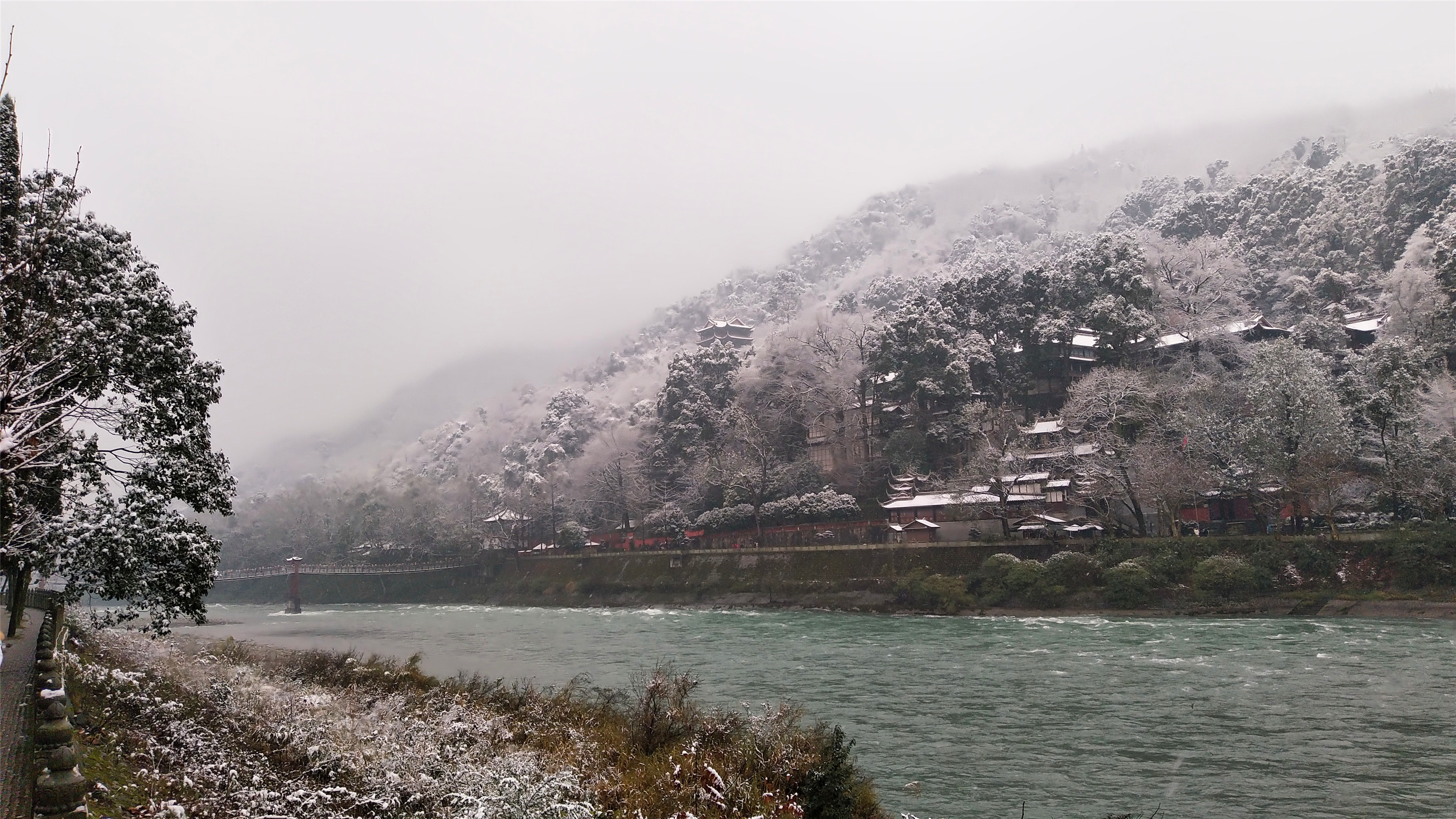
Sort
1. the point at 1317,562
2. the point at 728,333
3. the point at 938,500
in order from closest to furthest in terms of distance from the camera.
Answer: the point at 1317,562 → the point at 938,500 → the point at 728,333

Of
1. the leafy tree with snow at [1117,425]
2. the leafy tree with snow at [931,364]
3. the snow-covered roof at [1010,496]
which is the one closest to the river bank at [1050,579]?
the leafy tree with snow at [1117,425]

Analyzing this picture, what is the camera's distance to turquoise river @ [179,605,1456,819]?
44.2ft

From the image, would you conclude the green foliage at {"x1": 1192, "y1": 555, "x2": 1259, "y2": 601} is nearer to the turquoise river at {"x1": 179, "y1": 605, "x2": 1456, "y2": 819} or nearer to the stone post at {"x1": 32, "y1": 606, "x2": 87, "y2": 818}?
the turquoise river at {"x1": 179, "y1": 605, "x2": 1456, "y2": 819}

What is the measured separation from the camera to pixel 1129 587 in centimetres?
3816

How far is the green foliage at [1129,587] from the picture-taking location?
Answer: 38.0m

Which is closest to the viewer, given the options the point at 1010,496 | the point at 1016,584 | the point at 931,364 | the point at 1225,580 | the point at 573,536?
the point at 1225,580

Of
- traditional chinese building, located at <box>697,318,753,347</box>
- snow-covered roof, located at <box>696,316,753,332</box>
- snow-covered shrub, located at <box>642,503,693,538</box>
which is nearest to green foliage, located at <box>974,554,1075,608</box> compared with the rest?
snow-covered shrub, located at <box>642,503,693,538</box>

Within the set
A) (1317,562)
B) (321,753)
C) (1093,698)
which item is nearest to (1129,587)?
(1317,562)

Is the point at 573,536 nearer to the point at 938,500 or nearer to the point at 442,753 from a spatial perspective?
the point at 938,500

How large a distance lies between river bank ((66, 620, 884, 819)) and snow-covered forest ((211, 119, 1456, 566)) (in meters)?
34.1

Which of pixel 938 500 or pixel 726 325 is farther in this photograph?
pixel 726 325

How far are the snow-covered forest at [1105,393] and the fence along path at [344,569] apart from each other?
206cm

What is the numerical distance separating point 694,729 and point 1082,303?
5061 cm

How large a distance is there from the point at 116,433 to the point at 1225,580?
3968cm
